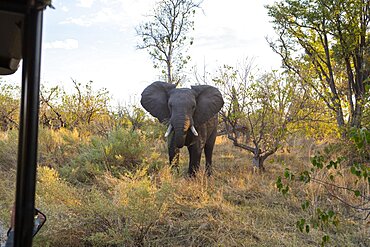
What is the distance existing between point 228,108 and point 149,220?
620 cm

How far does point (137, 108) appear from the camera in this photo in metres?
14.0

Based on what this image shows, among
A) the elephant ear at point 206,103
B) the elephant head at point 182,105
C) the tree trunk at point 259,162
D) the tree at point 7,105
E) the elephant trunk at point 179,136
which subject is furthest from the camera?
the tree at point 7,105

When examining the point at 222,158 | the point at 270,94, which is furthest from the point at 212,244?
the point at 222,158

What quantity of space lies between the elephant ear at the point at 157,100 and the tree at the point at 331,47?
3.87 meters

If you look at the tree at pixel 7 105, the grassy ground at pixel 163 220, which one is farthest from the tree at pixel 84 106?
the grassy ground at pixel 163 220

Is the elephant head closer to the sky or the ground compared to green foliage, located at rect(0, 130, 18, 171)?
closer to the sky

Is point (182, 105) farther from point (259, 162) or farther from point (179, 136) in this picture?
point (259, 162)

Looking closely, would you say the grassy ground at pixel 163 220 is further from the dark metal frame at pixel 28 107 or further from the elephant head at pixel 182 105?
the dark metal frame at pixel 28 107

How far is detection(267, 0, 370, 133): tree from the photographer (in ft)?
34.1

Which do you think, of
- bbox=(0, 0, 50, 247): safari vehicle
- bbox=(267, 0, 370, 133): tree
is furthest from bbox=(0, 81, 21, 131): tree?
bbox=(0, 0, 50, 247): safari vehicle

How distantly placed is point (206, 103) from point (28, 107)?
26.0ft

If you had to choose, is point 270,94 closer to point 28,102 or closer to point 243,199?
point 243,199

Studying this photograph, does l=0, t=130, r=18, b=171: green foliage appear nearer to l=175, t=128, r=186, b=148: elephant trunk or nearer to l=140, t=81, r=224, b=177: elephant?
l=140, t=81, r=224, b=177: elephant

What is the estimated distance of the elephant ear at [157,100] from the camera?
30.2 ft
